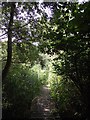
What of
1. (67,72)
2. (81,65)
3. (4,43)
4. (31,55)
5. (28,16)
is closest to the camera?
(81,65)

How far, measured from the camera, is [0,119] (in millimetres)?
7848

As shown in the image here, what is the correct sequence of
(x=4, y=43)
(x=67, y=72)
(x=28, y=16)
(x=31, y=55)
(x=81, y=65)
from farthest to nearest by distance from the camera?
(x=4, y=43) → (x=31, y=55) → (x=28, y=16) → (x=67, y=72) → (x=81, y=65)

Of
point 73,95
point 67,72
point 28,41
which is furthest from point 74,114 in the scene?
point 67,72

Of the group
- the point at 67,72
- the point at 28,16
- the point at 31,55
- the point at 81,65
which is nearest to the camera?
the point at 81,65

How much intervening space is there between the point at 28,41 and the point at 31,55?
0.52m

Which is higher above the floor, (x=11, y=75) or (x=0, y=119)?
(x=11, y=75)

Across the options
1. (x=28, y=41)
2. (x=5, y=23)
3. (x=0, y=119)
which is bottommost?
(x=0, y=119)

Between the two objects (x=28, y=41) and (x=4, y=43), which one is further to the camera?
(x=4, y=43)

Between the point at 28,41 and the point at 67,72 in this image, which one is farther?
the point at 28,41

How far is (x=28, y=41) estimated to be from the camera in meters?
7.50

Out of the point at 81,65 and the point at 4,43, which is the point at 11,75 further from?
the point at 81,65

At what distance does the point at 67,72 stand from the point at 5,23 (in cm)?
323

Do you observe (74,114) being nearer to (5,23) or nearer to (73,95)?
(73,95)

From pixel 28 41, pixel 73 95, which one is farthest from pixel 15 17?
pixel 73 95
